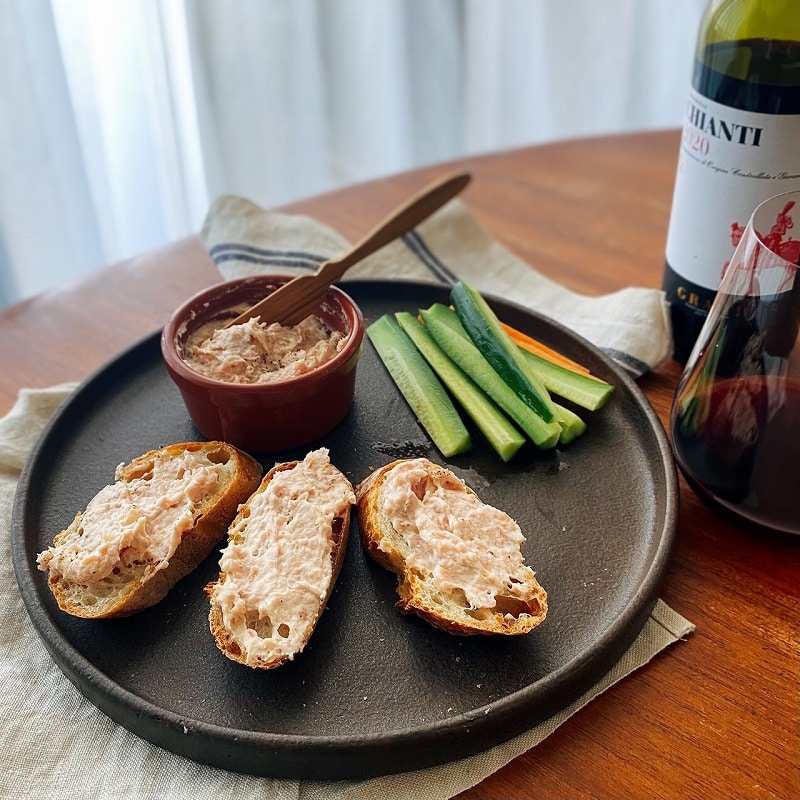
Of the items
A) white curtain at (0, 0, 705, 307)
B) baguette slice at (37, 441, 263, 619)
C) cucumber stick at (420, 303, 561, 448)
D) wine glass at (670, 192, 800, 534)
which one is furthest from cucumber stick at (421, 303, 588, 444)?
white curtain at (0, 0, 705, 307)

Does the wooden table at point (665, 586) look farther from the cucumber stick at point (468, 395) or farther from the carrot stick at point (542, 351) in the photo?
the cucumber stick at point (468, 395)

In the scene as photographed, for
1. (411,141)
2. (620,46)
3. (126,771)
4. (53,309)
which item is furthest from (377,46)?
(126,771)

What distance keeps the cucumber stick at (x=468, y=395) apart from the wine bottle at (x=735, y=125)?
1.59 ft

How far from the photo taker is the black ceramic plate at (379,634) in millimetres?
1257

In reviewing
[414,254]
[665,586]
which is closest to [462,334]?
[414,254]

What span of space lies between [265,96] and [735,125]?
226 centimetres

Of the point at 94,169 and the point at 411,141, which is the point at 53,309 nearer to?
the point at 94,169

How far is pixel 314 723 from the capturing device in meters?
1.28

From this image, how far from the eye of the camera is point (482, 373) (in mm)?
1877

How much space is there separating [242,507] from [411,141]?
2.93 m

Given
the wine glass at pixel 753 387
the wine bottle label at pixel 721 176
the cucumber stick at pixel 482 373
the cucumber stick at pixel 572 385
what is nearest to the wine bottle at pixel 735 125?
the wine bottle label at pixel 721 176

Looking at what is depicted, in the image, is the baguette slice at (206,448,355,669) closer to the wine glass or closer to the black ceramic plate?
the black ceramic plate

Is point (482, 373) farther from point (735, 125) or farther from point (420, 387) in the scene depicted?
point (735, 125)

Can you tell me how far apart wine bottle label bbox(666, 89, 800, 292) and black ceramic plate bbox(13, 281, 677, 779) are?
0.29 metres
